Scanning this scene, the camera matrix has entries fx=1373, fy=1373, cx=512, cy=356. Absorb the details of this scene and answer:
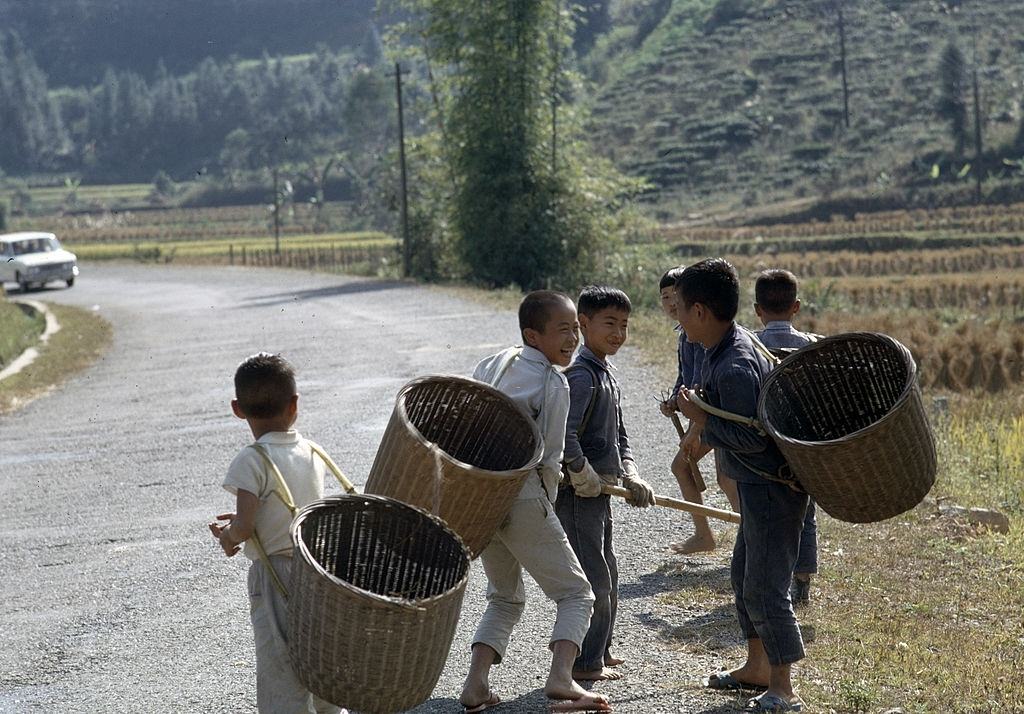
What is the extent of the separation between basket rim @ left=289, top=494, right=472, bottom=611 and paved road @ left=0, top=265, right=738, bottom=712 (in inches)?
43.7

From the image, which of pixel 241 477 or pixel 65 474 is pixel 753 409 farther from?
pixel 65 474

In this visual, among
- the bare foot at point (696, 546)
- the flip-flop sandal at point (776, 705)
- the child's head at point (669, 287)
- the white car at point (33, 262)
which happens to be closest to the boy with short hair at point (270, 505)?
the flip-flop sandal at point (776, 705)

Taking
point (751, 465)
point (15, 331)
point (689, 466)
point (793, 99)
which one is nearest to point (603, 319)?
point (751, 465)

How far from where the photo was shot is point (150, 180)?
15275 centimetres

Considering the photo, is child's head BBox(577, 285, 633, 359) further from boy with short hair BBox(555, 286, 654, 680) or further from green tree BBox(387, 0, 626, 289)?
green tree BBox(387, 0, 626, 289)

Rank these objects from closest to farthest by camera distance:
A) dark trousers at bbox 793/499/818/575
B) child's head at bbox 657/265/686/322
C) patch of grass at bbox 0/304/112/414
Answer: dark trousers at bbox 793/499/818/575 < child's head at bbox 657/265/686/322 < patch of grass at bbox 0/304/112/414

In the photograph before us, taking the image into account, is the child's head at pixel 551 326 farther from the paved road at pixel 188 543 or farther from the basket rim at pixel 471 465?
the paved road at pixel 188 543

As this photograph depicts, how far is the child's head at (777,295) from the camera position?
6133 mm

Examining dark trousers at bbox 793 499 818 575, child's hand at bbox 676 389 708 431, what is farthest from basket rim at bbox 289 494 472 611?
dark trousers at bbox 793 499 818 575

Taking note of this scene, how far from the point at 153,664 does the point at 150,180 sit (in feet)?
503

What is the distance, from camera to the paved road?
5.41 m

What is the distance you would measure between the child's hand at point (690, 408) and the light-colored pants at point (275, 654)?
144 cm

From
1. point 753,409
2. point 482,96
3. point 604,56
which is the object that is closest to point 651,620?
point 753,409

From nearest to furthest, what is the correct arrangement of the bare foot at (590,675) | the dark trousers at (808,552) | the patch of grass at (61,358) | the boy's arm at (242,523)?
the boy's arm at (242,523)
the bare foot at (590,675)
the dark trousers at (808,552)
the patch of grass at (61,358)
